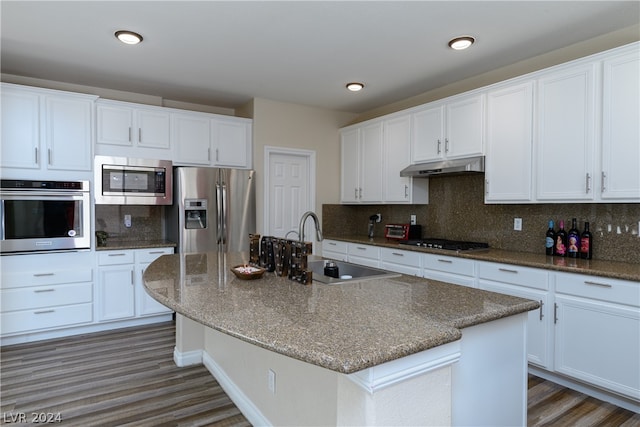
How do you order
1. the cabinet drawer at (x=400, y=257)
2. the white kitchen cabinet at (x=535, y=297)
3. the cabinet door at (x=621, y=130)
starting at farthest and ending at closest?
the cabinet drawer at (x=400, y=257)
the white kitchen cabinet at (x=535, y=297)
the cabinet door at (x=621, y=130)

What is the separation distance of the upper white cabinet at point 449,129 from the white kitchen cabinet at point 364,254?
43.5 inches

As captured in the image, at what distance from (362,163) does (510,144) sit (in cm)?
193

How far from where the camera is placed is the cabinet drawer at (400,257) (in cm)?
366

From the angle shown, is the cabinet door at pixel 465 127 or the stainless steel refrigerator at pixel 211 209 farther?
the stainless steel refrigerator at pixel 211 209

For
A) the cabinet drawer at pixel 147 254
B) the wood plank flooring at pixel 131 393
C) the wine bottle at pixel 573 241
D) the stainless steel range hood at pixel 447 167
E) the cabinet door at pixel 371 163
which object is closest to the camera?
the wood plank flooring at pixel 131 393

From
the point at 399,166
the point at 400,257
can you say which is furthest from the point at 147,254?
the point at 399,166

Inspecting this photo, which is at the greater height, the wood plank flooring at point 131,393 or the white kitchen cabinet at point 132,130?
the white kitchen cabinet at point 132,130

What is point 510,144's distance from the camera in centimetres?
315

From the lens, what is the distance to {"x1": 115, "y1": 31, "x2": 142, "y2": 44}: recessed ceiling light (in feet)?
9.05

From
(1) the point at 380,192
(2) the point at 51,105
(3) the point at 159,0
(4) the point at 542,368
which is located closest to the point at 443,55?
(1) the point at 380,192

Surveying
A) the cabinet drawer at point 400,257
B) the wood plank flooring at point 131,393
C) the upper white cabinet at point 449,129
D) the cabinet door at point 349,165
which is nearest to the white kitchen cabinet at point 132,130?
the wood plank flooring at point 131,393

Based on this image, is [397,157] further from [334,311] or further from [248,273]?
[334,311]

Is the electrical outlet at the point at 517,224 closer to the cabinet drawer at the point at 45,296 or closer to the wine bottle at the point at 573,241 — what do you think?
the wine bottle at the point at 573,241

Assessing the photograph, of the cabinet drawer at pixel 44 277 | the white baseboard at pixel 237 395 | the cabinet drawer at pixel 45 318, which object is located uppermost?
the cabinet drawer at pixel 44 277
